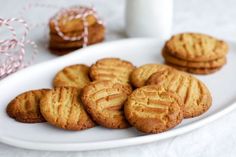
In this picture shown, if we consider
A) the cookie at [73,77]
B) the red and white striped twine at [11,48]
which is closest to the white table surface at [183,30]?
the red and white striped twine at [11,48]

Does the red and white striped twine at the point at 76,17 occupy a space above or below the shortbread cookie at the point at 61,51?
above

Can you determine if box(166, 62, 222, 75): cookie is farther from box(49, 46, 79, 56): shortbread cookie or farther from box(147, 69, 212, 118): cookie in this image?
box(49, 46, 79, 56): shortbread cookie

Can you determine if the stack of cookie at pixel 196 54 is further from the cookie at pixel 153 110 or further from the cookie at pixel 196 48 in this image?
the cookie at pixel 153 110

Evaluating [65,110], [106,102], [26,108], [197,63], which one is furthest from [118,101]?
[197,63]

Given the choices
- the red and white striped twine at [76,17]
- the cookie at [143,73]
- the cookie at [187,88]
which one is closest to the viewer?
the cookie at [187,88]

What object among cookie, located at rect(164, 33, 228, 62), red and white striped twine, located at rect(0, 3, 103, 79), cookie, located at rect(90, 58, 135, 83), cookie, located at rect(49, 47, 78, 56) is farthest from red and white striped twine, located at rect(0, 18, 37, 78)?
cookie, located at rect(164, 33, 228, 62)

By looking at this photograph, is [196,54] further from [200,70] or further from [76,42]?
[76,42]
